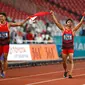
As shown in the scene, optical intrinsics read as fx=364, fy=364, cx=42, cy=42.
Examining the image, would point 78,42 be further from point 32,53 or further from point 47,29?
point 32,53

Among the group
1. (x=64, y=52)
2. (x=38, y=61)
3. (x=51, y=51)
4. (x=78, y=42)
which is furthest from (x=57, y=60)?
(x=64, y=52)

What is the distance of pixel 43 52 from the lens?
21.0 metres

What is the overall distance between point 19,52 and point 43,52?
1847 mm

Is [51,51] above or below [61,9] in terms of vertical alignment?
below

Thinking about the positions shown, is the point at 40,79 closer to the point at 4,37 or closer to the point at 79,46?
the point at 4,37

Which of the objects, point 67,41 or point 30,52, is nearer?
point 67,41

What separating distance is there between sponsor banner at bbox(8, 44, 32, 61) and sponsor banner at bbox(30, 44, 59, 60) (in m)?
0.34

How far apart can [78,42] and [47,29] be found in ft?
8.16

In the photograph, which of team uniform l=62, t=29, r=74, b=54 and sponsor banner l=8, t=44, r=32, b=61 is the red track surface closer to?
team uniform l=62, t=29, r=74, b=54

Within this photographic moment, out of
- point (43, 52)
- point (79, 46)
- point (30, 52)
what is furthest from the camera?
point (79, 46)

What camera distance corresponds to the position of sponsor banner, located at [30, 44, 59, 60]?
2034 centimetres

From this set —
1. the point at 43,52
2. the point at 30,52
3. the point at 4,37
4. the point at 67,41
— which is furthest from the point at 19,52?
the point at 4,37

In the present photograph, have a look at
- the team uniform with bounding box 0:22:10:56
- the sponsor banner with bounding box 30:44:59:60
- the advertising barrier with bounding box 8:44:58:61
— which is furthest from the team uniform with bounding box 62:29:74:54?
the sponsor banner with bounding box 30:44:59:60

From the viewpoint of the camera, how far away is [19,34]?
74.5 feet
